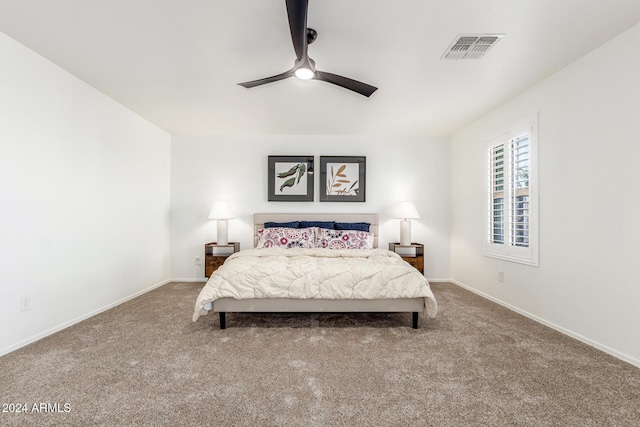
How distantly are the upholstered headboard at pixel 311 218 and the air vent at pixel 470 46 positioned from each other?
2676 mm

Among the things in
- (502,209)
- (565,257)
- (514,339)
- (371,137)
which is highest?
(371,137)

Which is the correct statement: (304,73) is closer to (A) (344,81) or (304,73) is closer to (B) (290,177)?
(A) (344,81)

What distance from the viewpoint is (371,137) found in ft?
15.3

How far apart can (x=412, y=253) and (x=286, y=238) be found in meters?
2.13

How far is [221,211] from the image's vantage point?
14.0 feet

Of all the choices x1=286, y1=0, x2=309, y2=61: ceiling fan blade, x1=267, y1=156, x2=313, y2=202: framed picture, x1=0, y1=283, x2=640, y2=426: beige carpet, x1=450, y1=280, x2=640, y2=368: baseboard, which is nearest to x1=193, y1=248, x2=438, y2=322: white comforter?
x1=0, y1=283, x2=640, y2=426: beige carpet

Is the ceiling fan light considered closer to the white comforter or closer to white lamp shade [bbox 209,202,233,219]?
the white comforter

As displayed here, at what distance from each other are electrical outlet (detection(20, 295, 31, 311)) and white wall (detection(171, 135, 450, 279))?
7.42 ft

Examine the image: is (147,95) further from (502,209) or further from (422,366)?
(502,209)

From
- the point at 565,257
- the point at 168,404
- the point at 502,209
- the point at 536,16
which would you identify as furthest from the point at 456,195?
the point at 168,404

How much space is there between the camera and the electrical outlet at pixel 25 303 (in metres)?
2.24

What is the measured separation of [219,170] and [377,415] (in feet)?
13.7

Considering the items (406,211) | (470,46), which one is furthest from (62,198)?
(406,211)

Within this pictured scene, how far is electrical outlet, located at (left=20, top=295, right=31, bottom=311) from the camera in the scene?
224 cm
